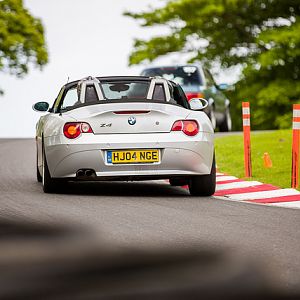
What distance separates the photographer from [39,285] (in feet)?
4.05

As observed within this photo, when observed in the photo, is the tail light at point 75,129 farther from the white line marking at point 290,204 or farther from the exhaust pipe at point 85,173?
the white line marking at point 290,204

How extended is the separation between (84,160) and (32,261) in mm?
8937

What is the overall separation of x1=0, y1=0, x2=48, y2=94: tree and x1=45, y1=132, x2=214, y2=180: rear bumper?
46.8 metres

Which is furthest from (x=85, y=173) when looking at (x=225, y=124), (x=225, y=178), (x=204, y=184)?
(x=225, y=124)

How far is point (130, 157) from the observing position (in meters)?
10.1

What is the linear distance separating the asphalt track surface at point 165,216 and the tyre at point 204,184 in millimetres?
130

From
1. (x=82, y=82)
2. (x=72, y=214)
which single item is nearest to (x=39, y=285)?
(x=72, y=214)

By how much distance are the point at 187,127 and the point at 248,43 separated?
40753 mm

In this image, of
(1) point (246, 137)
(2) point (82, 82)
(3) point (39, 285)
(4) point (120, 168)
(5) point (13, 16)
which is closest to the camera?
(3) point (39, 285)

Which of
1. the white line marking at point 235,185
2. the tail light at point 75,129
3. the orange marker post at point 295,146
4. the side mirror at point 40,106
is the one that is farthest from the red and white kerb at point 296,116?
the side mirror at point 40,106

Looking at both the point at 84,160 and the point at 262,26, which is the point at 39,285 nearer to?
the point at 84,160

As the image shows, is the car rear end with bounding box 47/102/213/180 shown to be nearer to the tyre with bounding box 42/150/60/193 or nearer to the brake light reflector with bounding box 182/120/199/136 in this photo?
the brake light reflector with bounding box 182/120/199/136

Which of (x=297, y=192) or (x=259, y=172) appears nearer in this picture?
(x=297, y=192)

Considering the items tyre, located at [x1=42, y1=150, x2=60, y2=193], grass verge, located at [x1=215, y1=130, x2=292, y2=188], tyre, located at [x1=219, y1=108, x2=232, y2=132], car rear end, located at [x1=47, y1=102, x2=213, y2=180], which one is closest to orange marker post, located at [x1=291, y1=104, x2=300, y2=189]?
grass verge, located at [x1=215, y1=130, x2=292, y2=188]
